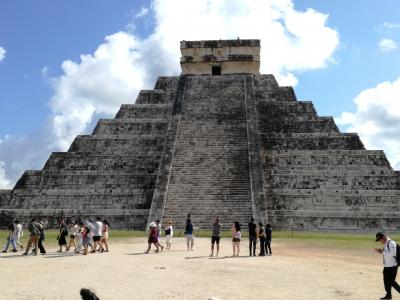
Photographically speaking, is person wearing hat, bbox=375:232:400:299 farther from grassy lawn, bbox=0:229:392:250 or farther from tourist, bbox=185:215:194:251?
grassy lawn, bbox=0:229:392:250

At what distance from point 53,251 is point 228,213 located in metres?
7.49

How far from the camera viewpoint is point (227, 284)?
8602 millimetres

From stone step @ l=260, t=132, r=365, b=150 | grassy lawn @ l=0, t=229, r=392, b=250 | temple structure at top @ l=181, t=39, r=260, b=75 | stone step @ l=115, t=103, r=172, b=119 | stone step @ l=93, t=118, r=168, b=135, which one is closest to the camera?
grassy lawn @ l=0, t=229, r=392, b=250

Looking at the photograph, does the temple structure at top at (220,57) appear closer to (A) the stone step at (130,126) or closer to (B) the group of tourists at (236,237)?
(A) the stone step at (130,126)

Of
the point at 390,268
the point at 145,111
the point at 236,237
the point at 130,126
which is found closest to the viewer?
the point at 390,268

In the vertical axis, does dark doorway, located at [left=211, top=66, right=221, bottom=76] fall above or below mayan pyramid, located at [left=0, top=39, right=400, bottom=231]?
above

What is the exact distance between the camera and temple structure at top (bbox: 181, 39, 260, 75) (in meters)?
31.2

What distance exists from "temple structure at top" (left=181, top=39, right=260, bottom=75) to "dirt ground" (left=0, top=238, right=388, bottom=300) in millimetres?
19101

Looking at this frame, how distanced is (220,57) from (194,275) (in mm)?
23674

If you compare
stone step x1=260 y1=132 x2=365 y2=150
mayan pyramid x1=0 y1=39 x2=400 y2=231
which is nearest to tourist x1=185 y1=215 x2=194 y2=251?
mayan pyramid x1=0 y1=39 x2=400 y2=231

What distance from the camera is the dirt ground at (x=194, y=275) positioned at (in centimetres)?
784

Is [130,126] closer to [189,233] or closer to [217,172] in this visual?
[217,172]

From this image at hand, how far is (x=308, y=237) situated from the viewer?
17.8 m

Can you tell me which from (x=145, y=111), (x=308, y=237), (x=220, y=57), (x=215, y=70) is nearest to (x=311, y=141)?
(x=308, y=237)
